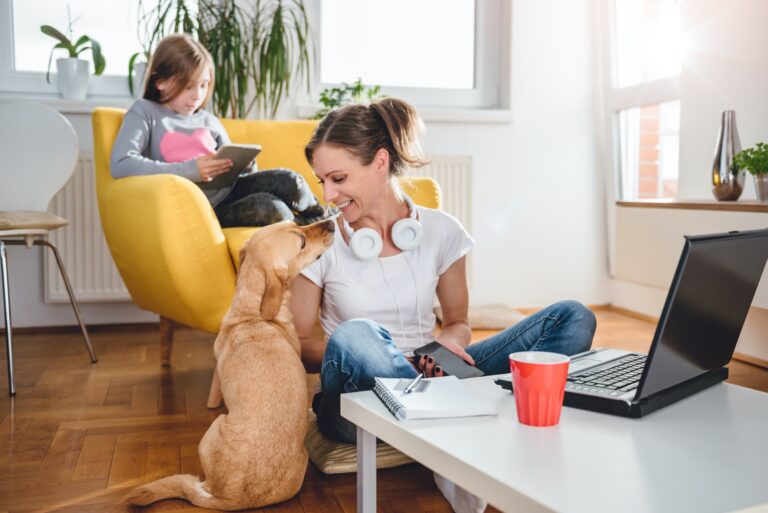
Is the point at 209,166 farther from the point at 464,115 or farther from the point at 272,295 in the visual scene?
the point at 464,115

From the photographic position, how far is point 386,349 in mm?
1475

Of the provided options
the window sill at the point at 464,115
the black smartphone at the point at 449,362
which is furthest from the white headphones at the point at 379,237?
the window sill at the point at 464,115

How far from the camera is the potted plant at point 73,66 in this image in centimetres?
353

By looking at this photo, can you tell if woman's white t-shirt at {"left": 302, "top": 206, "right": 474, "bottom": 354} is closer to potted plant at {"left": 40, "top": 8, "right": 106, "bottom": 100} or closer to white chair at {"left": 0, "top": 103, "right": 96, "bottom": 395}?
white chair at {"left": 0, "top": 103, "right": 96, "bottom": 395}

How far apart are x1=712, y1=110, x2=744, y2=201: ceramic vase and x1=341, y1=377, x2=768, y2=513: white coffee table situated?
1915 millimetres

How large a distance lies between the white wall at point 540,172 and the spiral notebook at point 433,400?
3.02 m

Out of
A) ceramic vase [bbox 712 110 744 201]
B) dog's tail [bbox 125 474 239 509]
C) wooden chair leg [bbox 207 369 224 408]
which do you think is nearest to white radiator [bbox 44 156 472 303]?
wooden chair leg [bbox 207 369 224 408]

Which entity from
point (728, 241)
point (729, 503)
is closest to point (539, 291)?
point (728, 241)

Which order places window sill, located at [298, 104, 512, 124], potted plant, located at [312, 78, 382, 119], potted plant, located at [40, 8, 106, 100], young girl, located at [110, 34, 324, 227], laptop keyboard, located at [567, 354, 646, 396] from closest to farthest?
laptop keyboard, located at [567, 354, 646, 396]
young girl, located at [110, 34, 324, 227]
potted plant, located at [40, 8, 106, 100]
potted plant, located at [312, 78, 382, 119]
window sill, located at [298, 104, 512, 124]

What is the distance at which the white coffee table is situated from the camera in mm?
754

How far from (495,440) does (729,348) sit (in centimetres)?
51

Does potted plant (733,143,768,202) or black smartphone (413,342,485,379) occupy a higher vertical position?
potted plant (733,143,768,202)

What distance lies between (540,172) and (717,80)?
114cm

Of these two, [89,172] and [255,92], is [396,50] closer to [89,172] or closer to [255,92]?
[255,92]
